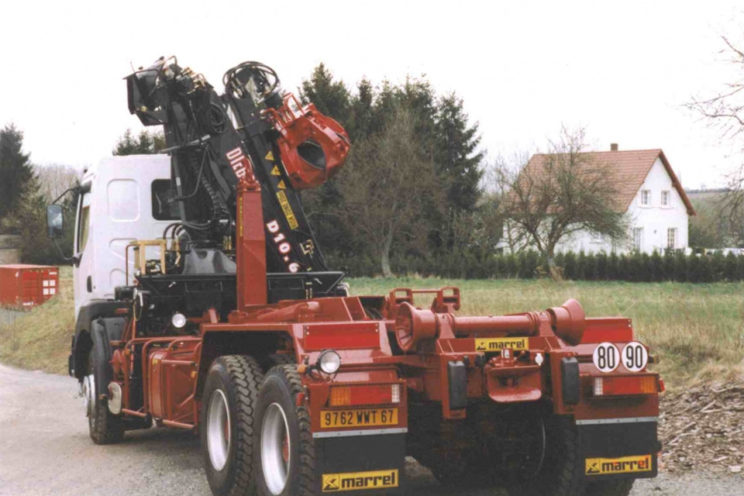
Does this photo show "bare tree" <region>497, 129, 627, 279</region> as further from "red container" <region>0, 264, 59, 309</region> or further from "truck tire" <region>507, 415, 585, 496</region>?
"truck tire" <region>507, 415, 585, 496</region>

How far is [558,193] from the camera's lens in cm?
5219

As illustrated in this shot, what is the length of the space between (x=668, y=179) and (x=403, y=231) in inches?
A: 971

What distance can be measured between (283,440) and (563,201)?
1822 inches

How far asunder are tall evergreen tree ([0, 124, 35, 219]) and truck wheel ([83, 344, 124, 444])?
8091 centimetres

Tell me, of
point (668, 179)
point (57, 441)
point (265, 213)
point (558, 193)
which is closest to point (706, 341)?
point (265, 213)

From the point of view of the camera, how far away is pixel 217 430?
8320 millimetres

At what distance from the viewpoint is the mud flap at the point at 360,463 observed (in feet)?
21.4

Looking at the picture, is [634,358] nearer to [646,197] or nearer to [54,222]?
[54,222]

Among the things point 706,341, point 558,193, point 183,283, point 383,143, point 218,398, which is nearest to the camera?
point 218,398

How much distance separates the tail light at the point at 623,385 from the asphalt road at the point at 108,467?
4.36ft

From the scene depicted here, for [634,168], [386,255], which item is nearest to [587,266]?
[386,255]

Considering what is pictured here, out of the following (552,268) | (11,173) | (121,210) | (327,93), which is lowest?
(552,268)

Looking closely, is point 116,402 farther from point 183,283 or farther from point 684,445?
point 684,445

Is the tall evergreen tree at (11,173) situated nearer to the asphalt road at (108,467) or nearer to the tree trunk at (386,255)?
the tree trunk at (386,255)
